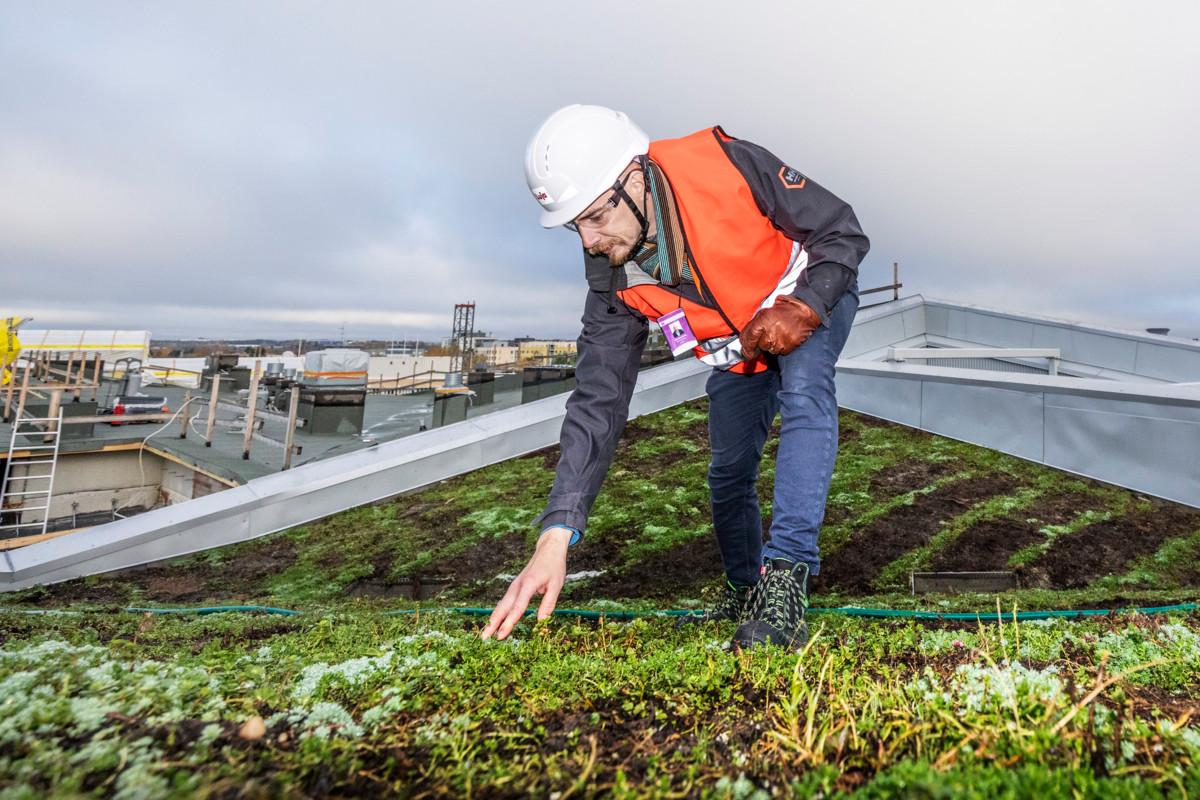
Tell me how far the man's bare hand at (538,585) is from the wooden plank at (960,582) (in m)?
2.29

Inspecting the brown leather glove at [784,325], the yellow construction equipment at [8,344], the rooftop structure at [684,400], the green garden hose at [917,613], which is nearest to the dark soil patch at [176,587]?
the rooftop structure at [684,400]

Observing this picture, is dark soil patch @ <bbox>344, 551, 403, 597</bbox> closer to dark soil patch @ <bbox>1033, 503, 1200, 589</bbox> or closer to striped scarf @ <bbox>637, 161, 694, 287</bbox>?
striped scarf @ <bbox>637, 161, 694, 287</bbox>

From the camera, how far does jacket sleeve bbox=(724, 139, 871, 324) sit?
6.28 feet

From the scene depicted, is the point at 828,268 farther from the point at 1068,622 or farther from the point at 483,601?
the point at 483,601

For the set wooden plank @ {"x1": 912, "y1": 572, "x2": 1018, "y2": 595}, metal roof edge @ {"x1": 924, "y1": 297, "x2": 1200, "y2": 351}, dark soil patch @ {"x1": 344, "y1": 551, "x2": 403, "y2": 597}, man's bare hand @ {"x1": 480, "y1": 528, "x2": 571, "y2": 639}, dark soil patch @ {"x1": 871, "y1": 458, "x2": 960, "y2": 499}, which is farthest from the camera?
metal roof edge @ {"x1": 924, "y1": 297, "x2": 1200, "y2": 351}

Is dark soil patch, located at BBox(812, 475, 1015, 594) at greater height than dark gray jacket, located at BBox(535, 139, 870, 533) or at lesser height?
lesser

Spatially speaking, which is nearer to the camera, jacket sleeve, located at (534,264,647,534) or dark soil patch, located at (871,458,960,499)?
jacket sleeve, located at (534,264,647,534)

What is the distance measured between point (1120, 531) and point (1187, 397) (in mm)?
1116

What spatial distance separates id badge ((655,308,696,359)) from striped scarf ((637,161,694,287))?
13 centimetres

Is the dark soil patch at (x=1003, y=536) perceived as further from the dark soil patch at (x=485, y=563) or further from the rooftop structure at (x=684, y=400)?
the dark soil patch at (x=485, y=563)

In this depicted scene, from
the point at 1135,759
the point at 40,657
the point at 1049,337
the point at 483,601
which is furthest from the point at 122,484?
the point at 1049,337

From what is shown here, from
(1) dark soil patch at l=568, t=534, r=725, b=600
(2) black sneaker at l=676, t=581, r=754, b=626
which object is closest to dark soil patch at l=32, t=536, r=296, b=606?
(1) dark soil patch at l=568, t=534, r=725, b=600

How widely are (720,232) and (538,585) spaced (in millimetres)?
1234

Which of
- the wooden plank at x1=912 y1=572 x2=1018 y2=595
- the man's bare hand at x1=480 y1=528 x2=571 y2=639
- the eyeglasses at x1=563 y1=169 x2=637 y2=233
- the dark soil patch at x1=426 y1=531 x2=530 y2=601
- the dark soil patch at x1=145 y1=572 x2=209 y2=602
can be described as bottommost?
the dark soil patch at x1=145 y1=572 x2=209 y2=602
